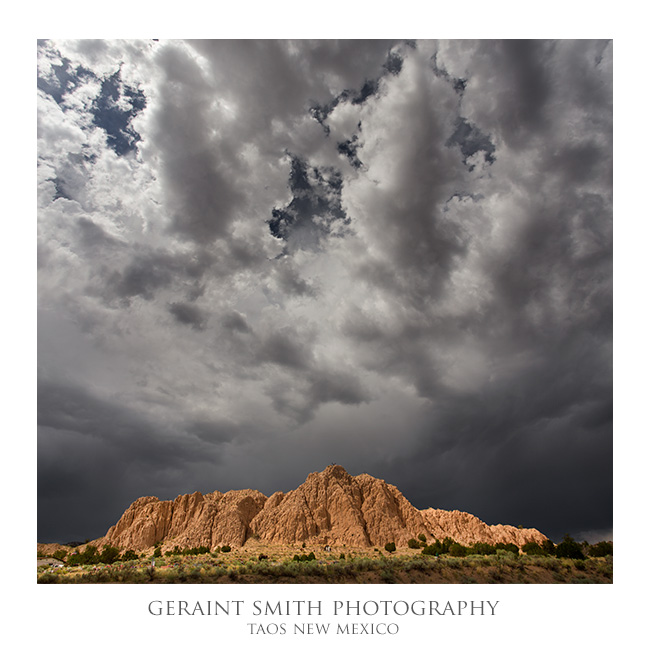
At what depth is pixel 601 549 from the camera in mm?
25375

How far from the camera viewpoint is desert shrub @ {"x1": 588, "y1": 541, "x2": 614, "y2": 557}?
24908 mm

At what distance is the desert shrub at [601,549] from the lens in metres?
24.9

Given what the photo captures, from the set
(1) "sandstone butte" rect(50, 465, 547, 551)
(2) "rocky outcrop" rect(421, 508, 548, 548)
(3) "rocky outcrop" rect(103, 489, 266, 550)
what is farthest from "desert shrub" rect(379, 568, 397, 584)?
(3) "rocky outcrop" rect(103, 489, 266, 550)

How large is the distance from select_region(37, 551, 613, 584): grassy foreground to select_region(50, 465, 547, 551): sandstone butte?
20128 millimetres

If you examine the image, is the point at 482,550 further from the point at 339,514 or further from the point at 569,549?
the point at 339,514

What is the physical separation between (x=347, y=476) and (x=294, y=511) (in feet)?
33.0

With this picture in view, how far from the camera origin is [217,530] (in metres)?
49.0

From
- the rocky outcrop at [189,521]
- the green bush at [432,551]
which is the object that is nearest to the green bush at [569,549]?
the green bush at [432,551]

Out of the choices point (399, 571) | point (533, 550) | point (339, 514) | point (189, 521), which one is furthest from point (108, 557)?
point (533, 550)

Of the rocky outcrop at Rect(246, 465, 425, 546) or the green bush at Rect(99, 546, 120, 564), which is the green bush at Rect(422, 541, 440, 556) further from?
the green bush at Rect(99, 546, 120, 564)

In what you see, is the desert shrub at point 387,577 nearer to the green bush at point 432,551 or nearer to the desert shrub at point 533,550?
the green bush at point 432,551
